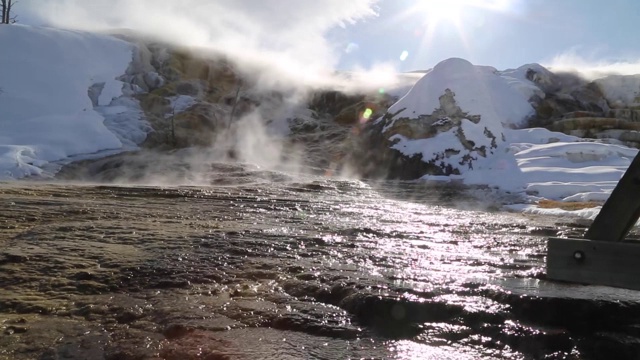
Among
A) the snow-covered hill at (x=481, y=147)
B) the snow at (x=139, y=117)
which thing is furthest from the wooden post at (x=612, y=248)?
the snow-covered hill at (x=481, y=147)

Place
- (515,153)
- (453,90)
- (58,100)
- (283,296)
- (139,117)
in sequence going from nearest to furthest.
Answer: (283,296)
(515,153)
(453,90)
(58,100)
(139,117)

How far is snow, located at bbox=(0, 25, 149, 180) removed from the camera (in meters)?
17.8

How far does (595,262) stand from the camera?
8.34ft

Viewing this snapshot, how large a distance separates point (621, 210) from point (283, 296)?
6.33 ft

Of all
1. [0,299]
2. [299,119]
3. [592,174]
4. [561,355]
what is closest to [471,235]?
[561,355]

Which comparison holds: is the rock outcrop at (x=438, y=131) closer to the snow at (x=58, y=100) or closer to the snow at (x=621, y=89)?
the snow at (x=58, y=100)

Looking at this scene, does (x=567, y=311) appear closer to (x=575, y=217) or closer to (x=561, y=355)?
(x=561, y=355)

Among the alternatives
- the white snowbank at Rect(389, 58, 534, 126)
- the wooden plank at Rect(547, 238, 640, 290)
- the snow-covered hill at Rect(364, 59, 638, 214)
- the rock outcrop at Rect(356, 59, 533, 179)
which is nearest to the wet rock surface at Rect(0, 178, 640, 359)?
the wooden plank at Rect(547, 238, 640, 290)

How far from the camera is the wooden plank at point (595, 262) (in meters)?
2.43

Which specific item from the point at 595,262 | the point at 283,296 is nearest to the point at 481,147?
the point at 595,262

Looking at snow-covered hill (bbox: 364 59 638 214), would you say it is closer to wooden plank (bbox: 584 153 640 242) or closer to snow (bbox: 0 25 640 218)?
snow (bbox: 0 25 640 218)

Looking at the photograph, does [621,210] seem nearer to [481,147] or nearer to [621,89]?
[481,147]

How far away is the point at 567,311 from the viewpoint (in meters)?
2.63

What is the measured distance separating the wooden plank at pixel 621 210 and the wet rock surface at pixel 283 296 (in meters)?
0.43
